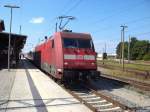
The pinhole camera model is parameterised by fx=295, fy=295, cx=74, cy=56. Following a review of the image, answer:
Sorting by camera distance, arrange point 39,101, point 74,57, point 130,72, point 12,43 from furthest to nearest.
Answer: point 12,43 → point 130,72 → point 74,57 → point 39,101

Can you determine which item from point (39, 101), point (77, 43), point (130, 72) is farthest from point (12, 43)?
point (39, 101)

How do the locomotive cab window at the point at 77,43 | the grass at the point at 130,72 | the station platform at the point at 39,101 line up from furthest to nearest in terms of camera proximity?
the grass at the point at 130,72, the locomotive cab window at the point at 77,43, the station platform at the point at 39,101

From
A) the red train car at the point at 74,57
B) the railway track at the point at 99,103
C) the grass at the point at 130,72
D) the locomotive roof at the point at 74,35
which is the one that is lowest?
the railway track at the point at 99,103

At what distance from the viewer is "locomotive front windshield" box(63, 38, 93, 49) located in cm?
1591

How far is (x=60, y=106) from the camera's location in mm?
10523

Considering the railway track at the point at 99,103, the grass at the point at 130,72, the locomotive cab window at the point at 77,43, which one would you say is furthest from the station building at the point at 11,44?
the railway track at the point at 99,103

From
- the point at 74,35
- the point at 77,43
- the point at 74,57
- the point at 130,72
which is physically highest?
the point at 74,35

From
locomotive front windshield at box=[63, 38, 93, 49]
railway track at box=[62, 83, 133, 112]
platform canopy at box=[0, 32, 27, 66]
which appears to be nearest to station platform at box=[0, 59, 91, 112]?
railway track at box=[62, 83, 133, 112]

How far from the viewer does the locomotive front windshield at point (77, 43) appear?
15.9 meters

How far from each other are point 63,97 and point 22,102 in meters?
1.98

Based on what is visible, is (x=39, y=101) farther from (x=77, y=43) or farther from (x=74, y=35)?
(x=74, y=35)

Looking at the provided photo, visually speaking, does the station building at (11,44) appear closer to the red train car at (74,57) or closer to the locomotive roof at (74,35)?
the locomotive roof at (74,35)

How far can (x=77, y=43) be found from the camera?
53.2ft

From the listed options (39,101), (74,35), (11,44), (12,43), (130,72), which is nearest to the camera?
(39,101)
